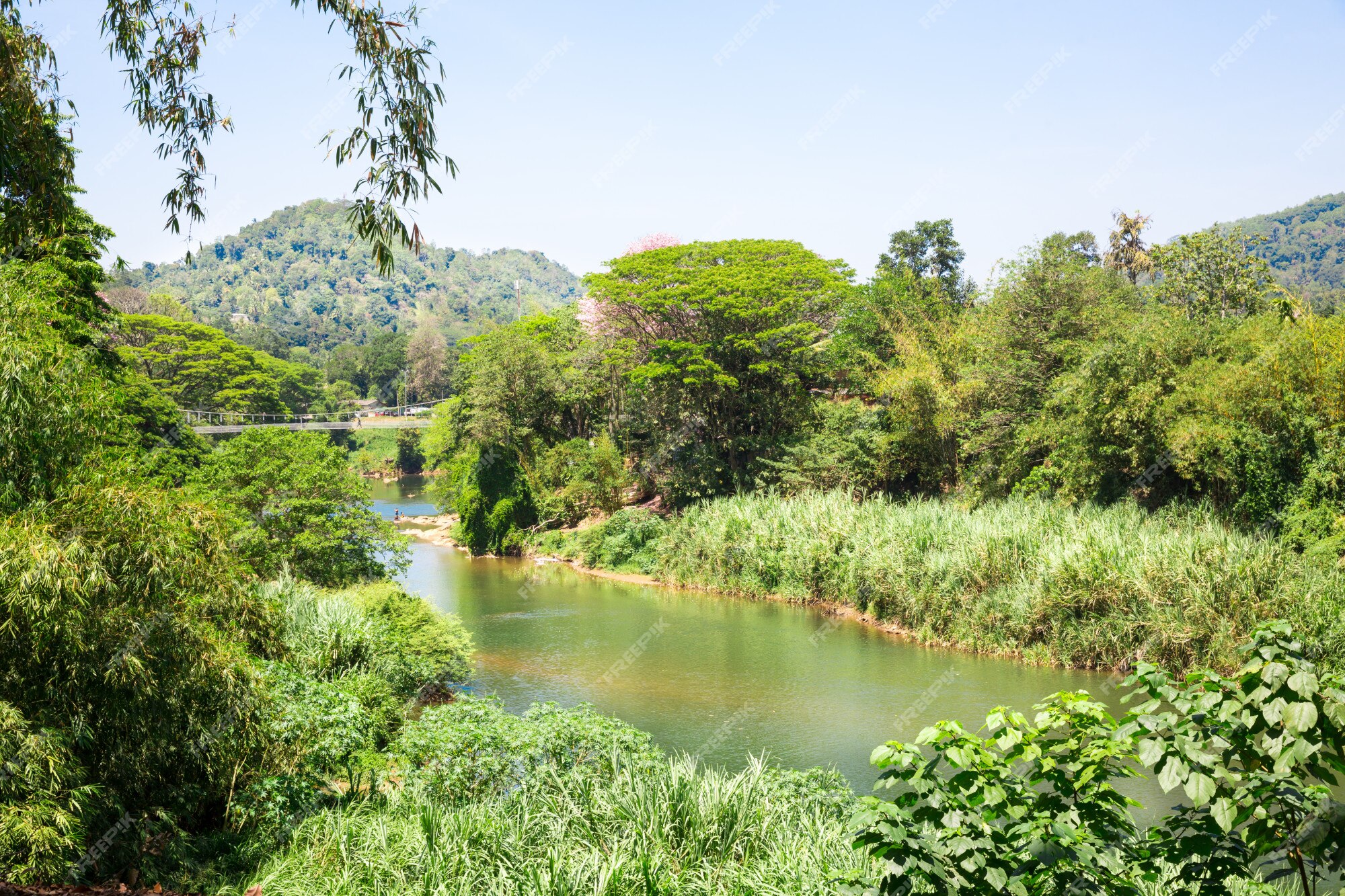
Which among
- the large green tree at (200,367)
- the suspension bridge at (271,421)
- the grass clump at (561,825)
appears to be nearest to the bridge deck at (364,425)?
the suspension bridge at (271,421)

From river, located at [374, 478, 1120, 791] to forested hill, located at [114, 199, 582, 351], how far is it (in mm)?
93835

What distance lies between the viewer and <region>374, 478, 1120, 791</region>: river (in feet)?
35.4

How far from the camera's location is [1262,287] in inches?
986

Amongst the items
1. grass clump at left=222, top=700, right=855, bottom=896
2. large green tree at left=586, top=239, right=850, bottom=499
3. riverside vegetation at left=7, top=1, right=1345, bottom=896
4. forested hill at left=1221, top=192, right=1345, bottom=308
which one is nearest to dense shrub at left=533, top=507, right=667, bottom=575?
riverside vegetation at left=7, top=1, right=1345, bottom=896

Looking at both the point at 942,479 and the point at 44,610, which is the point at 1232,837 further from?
the point at 942,479

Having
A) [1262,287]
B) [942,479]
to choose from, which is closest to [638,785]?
[942,479]

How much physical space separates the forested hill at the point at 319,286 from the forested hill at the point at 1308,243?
93324mm

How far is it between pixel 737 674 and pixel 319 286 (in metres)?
159

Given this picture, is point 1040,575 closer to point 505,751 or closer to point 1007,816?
point 505,751

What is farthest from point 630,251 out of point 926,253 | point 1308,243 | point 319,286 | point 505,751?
point 319,286

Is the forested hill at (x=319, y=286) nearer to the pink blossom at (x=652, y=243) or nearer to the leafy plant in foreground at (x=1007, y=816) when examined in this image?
the pink blossom at (x=652, y=243)

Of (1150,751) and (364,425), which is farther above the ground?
(364,425)

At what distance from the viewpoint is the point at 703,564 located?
868 inches

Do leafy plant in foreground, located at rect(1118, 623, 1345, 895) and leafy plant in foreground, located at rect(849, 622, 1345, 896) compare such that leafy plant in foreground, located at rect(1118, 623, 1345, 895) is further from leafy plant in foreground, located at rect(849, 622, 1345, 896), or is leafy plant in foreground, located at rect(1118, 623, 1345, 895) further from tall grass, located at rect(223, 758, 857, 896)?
tall grass, located at rect(223, 758, 857, 896)
